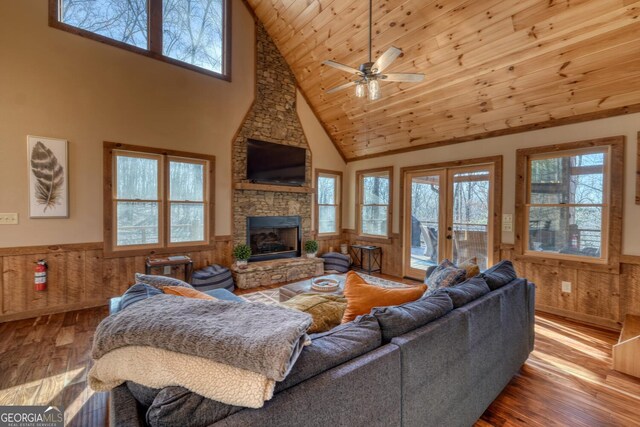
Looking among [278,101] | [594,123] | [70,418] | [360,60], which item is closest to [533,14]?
[594,123]

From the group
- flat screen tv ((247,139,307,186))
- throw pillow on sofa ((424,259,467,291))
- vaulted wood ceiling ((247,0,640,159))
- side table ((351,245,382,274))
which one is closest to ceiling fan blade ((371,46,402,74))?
vaulted wood ceiling ((247,0,640,159))

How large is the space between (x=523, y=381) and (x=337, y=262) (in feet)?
12.9

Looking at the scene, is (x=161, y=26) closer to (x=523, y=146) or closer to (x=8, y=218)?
(x=8, y=218)

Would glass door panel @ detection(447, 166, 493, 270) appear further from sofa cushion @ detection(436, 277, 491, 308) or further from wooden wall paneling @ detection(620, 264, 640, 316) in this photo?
sofa cushion @ detection(436, 277, 491, 308)

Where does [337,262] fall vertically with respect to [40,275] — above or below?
below

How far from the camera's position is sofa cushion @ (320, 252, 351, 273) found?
19.7 feet

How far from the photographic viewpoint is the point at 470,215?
4750 mm

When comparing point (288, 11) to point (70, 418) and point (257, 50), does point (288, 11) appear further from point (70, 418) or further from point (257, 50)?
point (70, 418)

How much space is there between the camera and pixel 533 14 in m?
2.92

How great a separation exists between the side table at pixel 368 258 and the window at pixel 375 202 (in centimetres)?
36

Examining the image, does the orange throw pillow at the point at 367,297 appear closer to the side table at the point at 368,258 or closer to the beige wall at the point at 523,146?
the beige wall at the point at 523,146

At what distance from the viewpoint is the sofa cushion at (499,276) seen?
2.23m

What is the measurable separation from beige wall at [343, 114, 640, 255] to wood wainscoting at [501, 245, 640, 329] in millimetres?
320

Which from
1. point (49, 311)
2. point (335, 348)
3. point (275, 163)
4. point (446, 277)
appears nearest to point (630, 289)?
point (446, 277)
